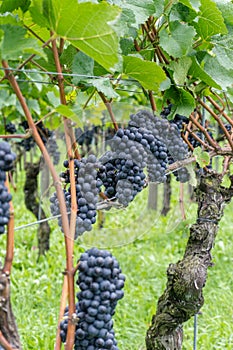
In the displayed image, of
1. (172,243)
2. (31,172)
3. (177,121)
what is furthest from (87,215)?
(172,243)

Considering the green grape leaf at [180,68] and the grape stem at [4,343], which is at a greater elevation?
the green grape leaf at [180,68]

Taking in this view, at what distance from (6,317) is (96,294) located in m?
0.20

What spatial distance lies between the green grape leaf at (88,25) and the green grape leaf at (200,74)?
694 millimetres

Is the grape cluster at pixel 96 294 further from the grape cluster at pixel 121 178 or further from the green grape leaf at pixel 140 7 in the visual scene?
the green grape leaf at pixel 140 7

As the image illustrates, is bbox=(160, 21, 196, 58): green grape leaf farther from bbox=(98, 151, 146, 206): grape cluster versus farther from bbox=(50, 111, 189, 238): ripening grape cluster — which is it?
bbox=(98, 151, 146, 206): grape cluster

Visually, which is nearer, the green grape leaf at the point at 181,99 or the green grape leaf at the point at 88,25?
the green grape leaf at the point at 88,25

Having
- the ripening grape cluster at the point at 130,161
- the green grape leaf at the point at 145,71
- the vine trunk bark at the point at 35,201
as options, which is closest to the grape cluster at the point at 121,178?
the ripening grape cluster at the point at 130,161

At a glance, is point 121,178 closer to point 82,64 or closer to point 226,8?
point 82,64

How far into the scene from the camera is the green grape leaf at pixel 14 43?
1023mm

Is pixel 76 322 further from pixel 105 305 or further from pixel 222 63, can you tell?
pixel 222 63

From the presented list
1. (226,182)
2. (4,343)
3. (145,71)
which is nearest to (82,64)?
(145,71)

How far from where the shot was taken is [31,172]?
5.33 metres

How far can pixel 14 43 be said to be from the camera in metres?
1.03

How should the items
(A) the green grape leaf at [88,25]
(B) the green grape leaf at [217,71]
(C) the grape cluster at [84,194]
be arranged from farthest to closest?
(B) the green grape leaf at [217,71] → (C) the grape cluster at [84,194] → (A) the green grape leaf at [88,25]
